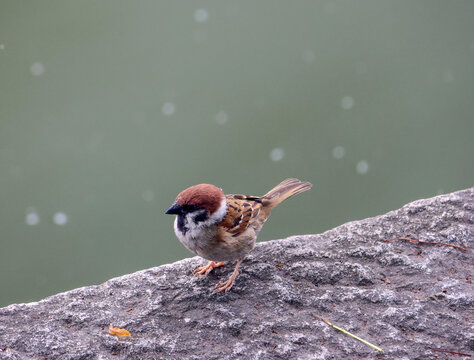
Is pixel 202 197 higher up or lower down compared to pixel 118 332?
higher up

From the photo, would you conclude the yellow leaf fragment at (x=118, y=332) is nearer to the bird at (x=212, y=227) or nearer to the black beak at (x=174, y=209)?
the bird at (x=212, y=227)

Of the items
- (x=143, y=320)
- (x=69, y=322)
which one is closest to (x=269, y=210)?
(x=143, y=320)

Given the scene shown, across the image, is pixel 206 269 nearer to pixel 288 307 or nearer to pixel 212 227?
pixel 212 227

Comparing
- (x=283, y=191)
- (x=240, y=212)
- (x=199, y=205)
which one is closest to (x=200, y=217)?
(x=199, y=205)

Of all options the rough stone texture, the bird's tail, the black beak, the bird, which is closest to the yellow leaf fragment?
the rough stone texture

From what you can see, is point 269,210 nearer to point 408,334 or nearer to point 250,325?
point 250,325
